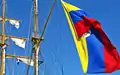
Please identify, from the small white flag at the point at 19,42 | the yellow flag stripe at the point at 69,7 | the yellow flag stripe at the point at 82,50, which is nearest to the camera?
the yellow flag stripe at the point at 82,50

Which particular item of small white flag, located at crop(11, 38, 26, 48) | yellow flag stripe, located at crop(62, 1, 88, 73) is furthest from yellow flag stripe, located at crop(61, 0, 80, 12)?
small white flag, located at crop(11, 38, 26, 48)

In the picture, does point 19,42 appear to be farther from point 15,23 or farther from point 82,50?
point 82,50

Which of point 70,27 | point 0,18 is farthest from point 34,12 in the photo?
point 0,18

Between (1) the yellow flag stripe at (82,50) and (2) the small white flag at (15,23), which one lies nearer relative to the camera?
(1) the yellow flag stripe at (82,50)

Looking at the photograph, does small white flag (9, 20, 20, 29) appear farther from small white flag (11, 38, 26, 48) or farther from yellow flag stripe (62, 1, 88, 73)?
yellow flag stripe (62, 1, 88, 73)

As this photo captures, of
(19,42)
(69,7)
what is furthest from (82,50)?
(19,42)

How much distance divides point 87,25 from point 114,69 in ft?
12.8

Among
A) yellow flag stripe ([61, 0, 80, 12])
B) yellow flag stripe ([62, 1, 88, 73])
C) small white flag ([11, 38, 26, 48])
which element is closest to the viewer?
yellow flag stripe ([62, 1, 88, 73])

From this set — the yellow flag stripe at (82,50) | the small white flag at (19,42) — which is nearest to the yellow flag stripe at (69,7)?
the yellow flag stripe at (82,50)

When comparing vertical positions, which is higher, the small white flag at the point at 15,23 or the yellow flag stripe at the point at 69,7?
the small white flag at the point at 15,23

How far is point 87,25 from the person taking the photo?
30.4 meters

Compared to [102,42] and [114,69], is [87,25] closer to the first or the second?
[102,42]

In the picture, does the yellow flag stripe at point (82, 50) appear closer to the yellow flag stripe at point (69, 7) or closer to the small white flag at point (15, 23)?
the yellow flag stripe at point (69, 7)

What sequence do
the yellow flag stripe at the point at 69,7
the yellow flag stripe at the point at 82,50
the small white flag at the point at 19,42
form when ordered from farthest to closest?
the small white flag at the point at 19,42
the yellow flag stripe at the point at 69,7
the yellow flag stripe at the point at 82,50
